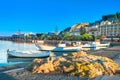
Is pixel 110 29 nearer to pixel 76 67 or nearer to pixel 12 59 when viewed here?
pixel 12 59

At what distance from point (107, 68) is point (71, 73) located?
1606 millimetres

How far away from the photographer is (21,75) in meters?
A: 10.9

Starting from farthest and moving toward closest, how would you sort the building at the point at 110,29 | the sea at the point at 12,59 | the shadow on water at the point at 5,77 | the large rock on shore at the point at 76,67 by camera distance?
the building at the point at 110,29 → the sea at the point at 12,59 → the large rock on shore at the point at 76,67 → the shadow on water at the point at 5,77

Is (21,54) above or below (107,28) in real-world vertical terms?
below

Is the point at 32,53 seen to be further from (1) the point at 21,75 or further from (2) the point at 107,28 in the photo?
(2) the point at 107,28

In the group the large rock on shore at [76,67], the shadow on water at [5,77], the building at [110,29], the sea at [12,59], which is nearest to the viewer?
the shadow on water at [5,77]

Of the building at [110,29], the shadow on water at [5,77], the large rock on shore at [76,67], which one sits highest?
the building at [110,29]

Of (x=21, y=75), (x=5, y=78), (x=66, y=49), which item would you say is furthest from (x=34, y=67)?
(x=66, y=49)

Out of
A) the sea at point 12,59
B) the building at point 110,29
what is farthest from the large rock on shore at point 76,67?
the building at point 110,29

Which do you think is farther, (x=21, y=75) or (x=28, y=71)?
(x=28, y=71)

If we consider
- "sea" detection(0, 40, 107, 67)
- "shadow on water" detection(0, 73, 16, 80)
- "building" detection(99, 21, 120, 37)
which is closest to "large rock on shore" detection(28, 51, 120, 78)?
"shadow on water" detection(0, 73, 16, 80)

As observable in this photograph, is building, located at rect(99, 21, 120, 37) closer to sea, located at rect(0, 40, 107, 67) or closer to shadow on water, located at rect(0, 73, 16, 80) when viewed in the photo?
sea, located at rect(0, 40, 107, 67)

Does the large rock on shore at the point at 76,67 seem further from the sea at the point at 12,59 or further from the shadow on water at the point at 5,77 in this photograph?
the sea at the point at 12,59

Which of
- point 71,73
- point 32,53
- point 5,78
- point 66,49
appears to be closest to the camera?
point 5,78
